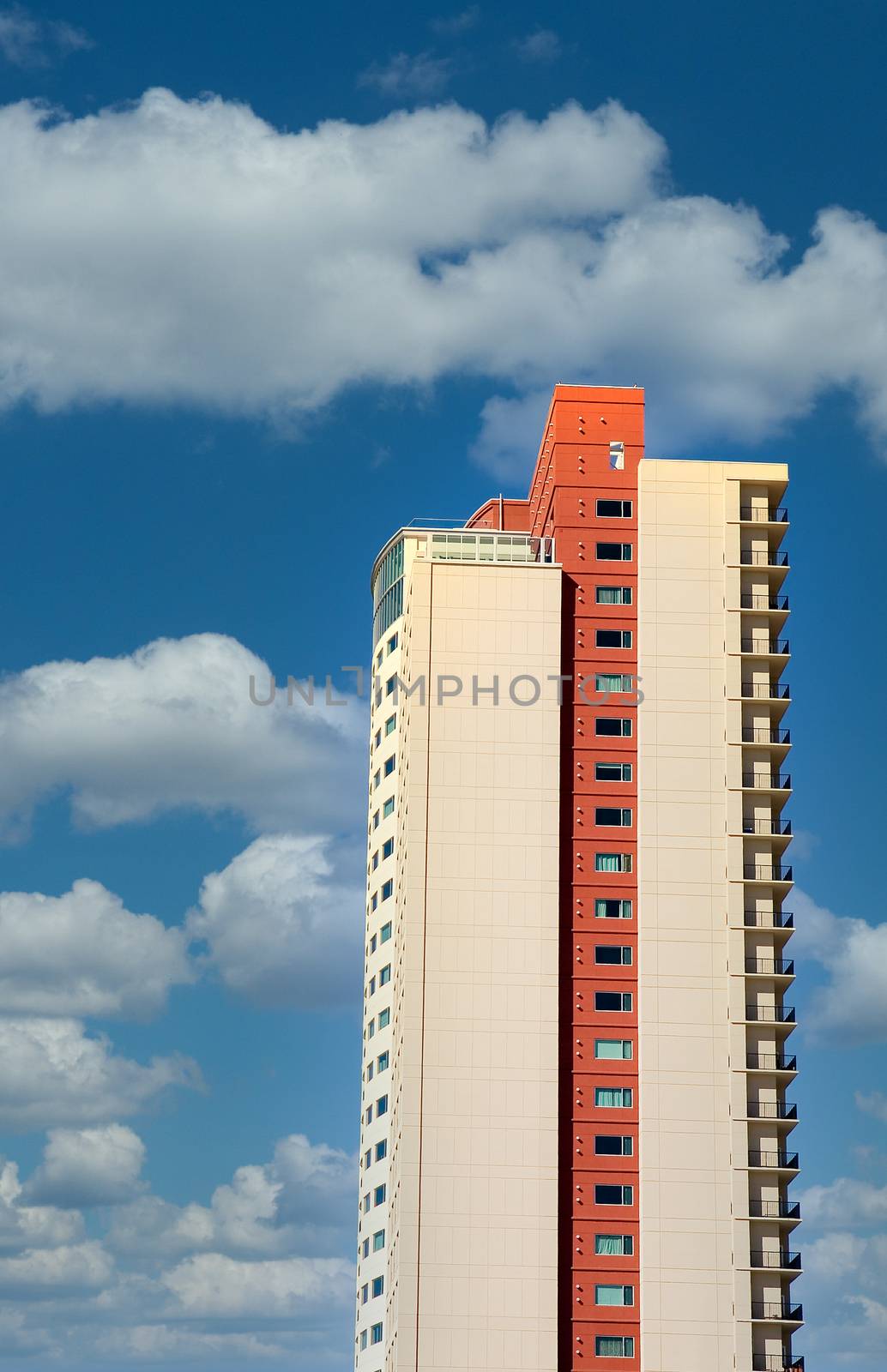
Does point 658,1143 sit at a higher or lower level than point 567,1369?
higher

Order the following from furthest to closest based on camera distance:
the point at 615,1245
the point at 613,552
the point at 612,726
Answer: the point at 613,552
the point at 612,726
the point at 615,1245

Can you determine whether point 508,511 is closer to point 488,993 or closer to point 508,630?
point 508,630

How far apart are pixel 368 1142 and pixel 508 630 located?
35.7 metres

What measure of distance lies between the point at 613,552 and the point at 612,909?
73.7 feet

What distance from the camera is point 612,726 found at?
120m

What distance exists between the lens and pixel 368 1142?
130 meters

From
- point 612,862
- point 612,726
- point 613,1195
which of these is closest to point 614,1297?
point 613,1195

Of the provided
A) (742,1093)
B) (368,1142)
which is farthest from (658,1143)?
(368,1142)

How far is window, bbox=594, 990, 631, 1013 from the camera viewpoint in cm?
11512

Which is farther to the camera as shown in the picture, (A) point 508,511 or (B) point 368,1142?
(A) point 508,511

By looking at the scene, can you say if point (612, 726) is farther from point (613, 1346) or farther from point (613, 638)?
point (613, 1346)

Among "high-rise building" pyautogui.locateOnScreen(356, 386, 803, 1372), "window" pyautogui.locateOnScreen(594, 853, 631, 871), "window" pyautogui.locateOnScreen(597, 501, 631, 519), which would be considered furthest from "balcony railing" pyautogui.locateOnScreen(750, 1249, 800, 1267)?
"window" pyautogui.locateOnScreen(597, 501, 631, 519)

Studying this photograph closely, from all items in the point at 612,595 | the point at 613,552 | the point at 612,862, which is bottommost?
the point at 612,862

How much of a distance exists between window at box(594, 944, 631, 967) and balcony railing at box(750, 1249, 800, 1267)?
17637mm
